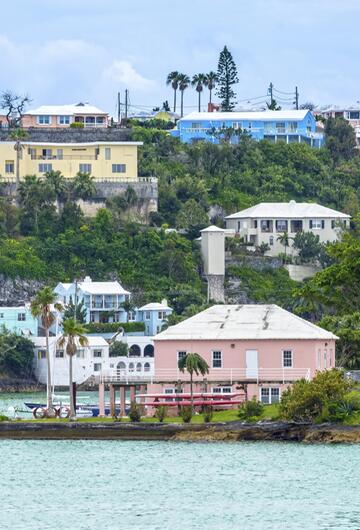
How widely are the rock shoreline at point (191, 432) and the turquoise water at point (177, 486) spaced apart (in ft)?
1.73

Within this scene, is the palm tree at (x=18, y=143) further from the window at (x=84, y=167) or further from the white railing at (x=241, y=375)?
the white railing at (x=241, y=375)

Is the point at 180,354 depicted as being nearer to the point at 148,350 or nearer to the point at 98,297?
the point at 148,350

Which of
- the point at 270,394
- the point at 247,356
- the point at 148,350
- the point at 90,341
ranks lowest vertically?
the point at 270,394

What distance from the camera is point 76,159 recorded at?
191625mm

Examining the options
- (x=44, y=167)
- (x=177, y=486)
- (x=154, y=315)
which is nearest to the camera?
(x=177, y=486)

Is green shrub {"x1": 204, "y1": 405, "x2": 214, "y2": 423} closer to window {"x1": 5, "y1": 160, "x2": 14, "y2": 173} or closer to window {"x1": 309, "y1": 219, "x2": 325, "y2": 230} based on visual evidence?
window {"x1": 309, "y1": 219, "x2": 325, "y2": 230}

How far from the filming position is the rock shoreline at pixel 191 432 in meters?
99.2

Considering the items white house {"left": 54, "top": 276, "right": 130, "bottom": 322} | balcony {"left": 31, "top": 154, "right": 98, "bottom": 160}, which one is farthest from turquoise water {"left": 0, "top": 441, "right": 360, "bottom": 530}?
balcony {"left": 31, "top": 154, "right": 98, "bottom": 160}

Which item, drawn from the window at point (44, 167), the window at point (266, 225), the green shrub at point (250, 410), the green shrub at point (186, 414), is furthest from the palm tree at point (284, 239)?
the green shrub at point (250, 410)

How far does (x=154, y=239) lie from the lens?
18375 cm

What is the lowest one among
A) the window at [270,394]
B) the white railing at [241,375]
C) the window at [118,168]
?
the window at [270,394]

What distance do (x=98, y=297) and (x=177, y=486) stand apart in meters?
90.6

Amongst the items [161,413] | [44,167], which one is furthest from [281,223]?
[161,413]

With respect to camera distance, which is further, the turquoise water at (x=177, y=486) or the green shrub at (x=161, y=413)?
the green shrub at (x=161, y=413)
